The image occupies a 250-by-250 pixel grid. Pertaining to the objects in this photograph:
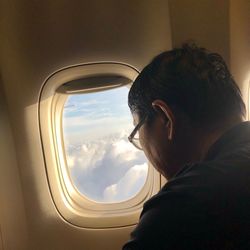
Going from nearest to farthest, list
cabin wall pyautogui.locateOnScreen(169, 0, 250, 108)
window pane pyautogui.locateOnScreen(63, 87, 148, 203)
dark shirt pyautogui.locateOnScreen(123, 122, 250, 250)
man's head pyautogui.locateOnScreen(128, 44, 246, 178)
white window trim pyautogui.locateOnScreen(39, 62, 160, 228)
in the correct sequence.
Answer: dark shirt pyautogui.locateOnScreen(123, 122, 250, 250) < man's head pyautogui.locateOnScreen(128, 44, 246, 178) < cabin wall pyautogui.locateOnScreen(169, 0, 250, 108) < white window trim pyautogui.locateOnScreen(39, 62, 160, 228) < window pane pyautogui.locateOnScreen(63, 87, 148, 203)

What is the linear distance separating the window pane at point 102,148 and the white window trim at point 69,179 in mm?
35

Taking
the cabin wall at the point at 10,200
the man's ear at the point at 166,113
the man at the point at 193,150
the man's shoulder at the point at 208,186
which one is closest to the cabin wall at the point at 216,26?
the man at the point at 193,150

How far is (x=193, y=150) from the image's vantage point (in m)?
1.12

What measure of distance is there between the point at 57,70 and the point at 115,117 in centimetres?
38

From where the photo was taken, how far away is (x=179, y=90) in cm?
111

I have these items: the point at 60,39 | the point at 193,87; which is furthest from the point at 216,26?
the point at 193,87

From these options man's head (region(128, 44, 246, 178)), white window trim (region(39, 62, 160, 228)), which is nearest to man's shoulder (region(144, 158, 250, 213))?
man's head (region(128, 44, 246, 178))

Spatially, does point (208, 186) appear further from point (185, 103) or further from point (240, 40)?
point (240, 40)

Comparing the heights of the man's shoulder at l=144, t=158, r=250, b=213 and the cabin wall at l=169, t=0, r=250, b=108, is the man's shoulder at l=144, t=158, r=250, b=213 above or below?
below

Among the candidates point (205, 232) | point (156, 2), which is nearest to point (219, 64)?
point (205, 232)

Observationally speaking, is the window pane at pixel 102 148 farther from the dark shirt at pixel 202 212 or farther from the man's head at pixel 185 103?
the dark shirt at pixel 202 212

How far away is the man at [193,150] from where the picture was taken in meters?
0.83

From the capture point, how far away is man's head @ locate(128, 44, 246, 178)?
109 centimetres

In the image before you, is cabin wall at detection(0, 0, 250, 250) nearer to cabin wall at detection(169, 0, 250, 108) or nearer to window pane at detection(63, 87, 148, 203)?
→ cabin wall at detection(169, 0, 250, 108)
